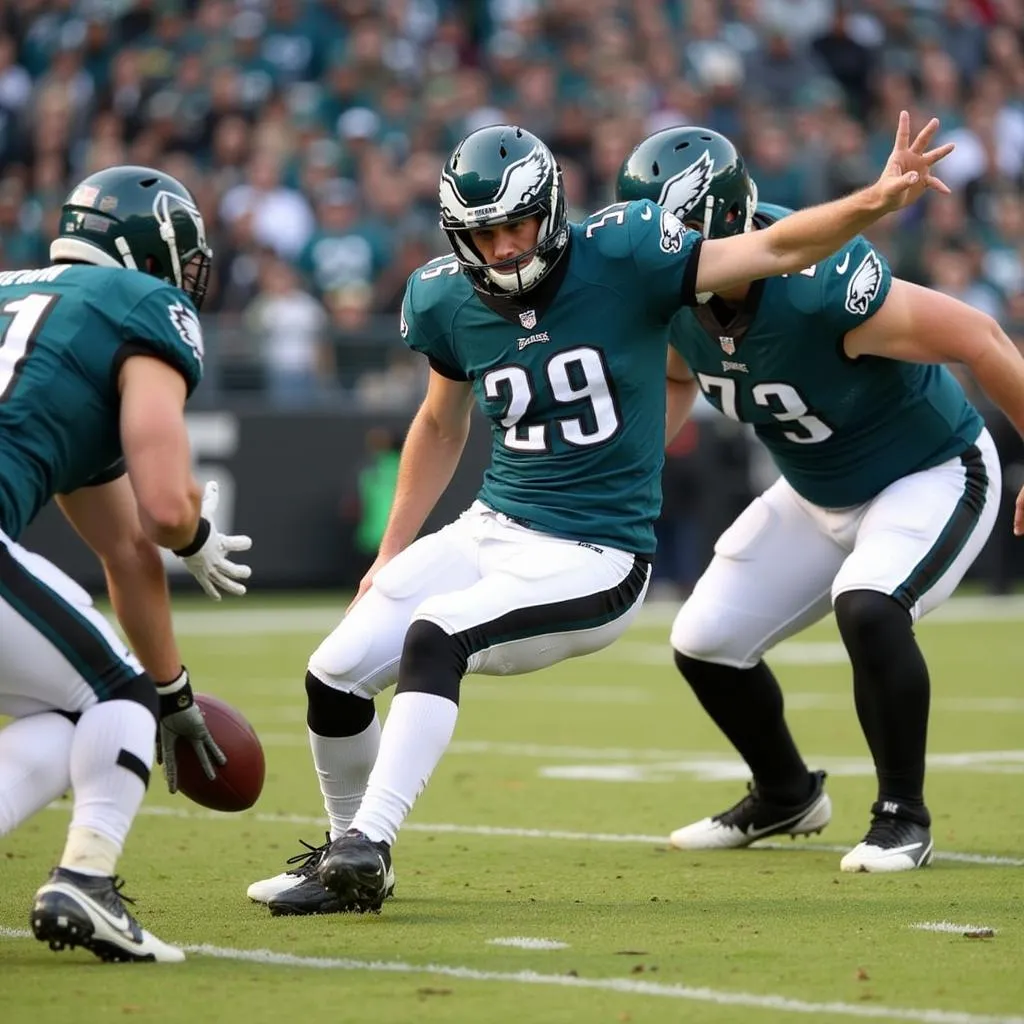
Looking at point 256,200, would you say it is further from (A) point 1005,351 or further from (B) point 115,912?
(B) point 115,912

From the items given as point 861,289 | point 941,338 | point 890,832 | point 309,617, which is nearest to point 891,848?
point 890,832

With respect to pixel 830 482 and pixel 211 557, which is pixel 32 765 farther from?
pixel 830 482

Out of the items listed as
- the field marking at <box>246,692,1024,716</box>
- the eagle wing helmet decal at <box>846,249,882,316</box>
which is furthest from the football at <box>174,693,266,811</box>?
the field marking at <box>246,692,1024,716</box>

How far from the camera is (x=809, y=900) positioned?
4.67 m

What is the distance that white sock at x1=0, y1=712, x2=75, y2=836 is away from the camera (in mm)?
3855

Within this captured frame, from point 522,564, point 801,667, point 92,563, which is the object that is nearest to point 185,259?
point 522,564

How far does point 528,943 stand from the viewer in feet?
13.5

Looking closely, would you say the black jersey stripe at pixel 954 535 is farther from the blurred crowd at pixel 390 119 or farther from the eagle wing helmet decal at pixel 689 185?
the blurred crowd at pixel 390 119

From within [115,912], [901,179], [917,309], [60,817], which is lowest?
[60,817]

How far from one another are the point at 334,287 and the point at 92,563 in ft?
8.96

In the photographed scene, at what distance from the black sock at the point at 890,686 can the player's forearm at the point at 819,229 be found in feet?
3.65

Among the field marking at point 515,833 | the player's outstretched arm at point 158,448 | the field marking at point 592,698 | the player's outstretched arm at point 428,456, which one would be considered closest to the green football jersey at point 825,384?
the player's outstretched arm at point 428,456

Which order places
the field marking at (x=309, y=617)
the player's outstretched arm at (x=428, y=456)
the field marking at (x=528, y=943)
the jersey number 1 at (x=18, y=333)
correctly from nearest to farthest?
1. the jersey number 1 at (x=18, y=333)
2. the field marking at (x=528, y=943)
3. the player's outstretched arm at (x=428, y=456)
4. the field marking at (x=309, y=617)

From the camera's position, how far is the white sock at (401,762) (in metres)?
4.34
